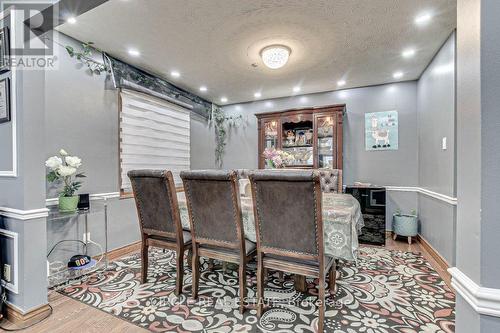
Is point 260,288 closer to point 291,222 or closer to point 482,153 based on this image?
point 291,222

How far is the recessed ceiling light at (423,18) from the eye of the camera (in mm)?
2143

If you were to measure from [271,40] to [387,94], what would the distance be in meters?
2.51

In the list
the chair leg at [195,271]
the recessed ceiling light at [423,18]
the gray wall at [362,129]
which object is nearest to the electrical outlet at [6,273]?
the chair leg at [195,271]

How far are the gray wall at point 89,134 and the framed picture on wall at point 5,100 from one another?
2.16 ft

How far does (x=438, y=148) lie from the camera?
9.42 feet

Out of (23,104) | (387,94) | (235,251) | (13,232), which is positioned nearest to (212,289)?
(235,251)

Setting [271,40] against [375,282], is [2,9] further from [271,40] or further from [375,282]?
[375,282]

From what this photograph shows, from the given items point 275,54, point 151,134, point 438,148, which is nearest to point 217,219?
point 275,54

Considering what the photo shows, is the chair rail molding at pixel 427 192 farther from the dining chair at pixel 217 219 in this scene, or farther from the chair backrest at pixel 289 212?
the dining chair at pixel 217 219

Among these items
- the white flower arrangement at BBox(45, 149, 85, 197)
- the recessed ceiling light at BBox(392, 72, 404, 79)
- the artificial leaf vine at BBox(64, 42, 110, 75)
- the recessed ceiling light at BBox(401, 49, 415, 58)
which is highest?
the recessed ceiling light at BBox(401, 49, 415, 58)

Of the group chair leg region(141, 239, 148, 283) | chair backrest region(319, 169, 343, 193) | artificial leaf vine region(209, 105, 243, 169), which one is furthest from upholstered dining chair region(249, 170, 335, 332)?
artificial leaf vine region(209, 105, 243, 169)

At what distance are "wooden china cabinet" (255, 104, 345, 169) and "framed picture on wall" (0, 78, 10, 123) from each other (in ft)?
11.0

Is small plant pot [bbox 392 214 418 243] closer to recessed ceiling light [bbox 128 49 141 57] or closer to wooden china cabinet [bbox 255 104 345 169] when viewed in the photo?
wooden china cabinet [bbox 255 104 345 169]

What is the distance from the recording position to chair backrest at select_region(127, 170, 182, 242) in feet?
6.52
